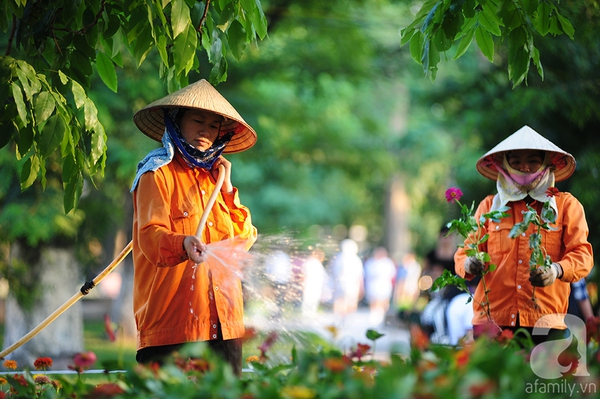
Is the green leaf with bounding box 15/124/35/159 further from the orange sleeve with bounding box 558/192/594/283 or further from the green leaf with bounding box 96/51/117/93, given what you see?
the orange sleeve with bounding box 558/192/594/283

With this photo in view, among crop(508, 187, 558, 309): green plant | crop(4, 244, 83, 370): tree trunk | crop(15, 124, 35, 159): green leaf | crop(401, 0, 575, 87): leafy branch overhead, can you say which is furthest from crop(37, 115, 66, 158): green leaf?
crop(4, 244, 83, 370): tree trunk

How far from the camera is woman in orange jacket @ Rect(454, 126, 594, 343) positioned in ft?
15.4

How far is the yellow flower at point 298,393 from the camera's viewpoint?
2.41m

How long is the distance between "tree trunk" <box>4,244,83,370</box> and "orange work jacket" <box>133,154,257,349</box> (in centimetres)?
739

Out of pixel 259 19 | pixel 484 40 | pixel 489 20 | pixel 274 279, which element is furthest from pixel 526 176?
pixel 259 19

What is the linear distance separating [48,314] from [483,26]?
28.5ft

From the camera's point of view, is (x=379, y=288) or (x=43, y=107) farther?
(x=379, y=288)

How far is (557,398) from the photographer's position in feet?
8.57

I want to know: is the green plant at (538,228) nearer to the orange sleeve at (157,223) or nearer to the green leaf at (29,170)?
the orange sleeve at (157,223)

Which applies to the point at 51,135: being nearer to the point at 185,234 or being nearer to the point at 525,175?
the point at 185,234

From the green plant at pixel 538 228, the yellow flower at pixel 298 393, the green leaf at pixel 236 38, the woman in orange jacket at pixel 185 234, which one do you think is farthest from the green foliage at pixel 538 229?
the yellow flower at pixel 298 393

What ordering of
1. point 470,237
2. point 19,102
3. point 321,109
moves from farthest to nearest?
point 321,109 → point 470,237 → point 19,102

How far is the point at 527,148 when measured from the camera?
4824 millimetres

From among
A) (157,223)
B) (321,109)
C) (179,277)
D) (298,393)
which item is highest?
(321,109)
